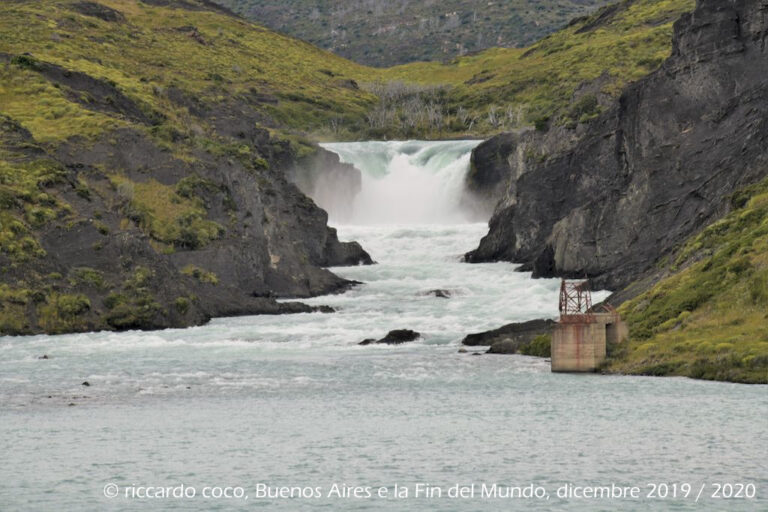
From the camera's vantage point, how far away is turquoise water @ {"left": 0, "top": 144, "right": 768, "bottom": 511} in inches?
1671

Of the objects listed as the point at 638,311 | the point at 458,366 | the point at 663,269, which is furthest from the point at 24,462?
the point at 663,269

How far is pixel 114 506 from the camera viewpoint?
1580 inches

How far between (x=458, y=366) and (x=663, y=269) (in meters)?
21.3

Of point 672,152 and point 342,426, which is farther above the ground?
point 672,152

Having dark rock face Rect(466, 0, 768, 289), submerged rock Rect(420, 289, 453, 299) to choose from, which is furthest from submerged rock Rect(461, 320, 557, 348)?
submerged rock Rect(420, 289, 453, 299)

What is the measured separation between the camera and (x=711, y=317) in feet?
226

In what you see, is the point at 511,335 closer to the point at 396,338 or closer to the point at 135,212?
the point at 396,338

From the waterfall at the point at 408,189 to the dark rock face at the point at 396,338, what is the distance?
90688mm

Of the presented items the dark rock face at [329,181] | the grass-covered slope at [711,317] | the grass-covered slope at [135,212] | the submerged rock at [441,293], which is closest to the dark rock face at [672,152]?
the submerged rock at [441,293]

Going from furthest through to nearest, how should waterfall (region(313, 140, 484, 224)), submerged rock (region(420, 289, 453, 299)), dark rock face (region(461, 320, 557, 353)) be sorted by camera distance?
waterfall (region(313, 140, 484, 224)), submerged rock (region(420, 289, 453, 299)), dark rock face (region(461, 320, 557, 353))

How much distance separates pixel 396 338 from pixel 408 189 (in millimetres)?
102066
